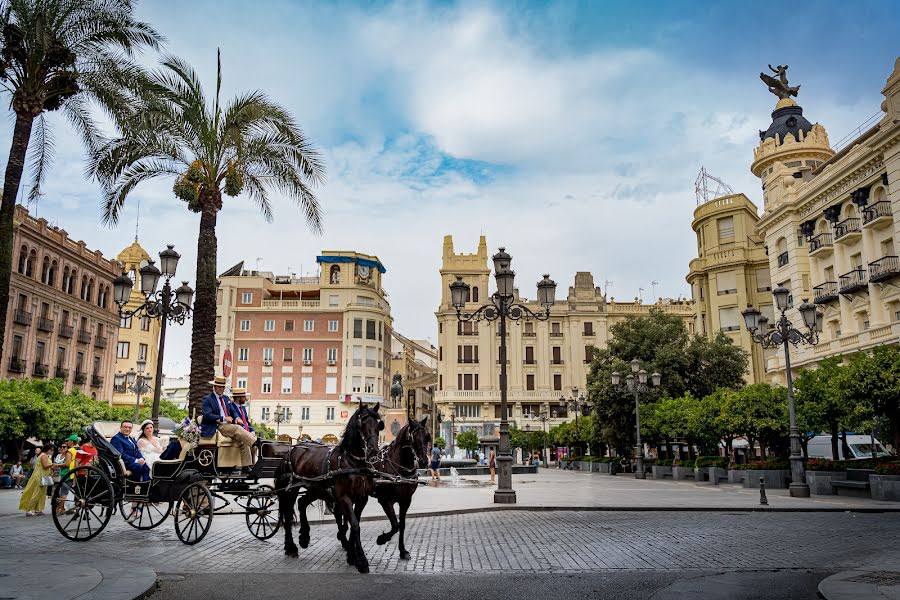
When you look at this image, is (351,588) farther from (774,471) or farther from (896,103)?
(896,103)

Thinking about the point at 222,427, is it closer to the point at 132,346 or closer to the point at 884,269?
the point at 884,269

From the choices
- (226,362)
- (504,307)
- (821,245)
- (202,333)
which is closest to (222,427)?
(226,362)

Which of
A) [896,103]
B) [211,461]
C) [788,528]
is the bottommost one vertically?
[788,528]

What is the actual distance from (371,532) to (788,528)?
799 cm

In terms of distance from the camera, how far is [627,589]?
7430 mm

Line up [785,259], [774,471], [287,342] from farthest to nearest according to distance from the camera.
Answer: [287,342]
[785,259]
[774,471]

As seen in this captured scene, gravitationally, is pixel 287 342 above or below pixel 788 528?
above

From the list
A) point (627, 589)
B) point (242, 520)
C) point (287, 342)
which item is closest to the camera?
point (627, 589)

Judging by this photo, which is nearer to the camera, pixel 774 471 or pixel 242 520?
pixel 242 520

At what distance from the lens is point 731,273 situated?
53531mm

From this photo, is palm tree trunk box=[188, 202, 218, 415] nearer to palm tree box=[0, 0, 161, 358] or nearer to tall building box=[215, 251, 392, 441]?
palm tree box=[0, 0, 161, 358]

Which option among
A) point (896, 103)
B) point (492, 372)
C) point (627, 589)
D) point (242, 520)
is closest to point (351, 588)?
point (627, 589)

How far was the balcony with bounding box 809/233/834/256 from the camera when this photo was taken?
36531 mm

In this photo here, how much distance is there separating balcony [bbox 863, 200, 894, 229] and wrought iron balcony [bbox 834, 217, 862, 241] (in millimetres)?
957
